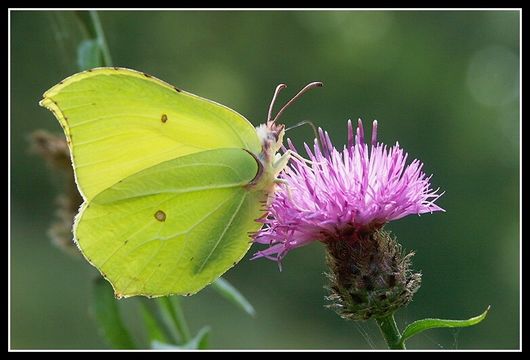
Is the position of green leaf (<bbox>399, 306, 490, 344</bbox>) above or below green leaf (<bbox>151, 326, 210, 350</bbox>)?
above

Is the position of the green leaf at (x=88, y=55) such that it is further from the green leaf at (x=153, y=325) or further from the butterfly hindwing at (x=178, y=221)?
the green leaf at (x=153, y=325)

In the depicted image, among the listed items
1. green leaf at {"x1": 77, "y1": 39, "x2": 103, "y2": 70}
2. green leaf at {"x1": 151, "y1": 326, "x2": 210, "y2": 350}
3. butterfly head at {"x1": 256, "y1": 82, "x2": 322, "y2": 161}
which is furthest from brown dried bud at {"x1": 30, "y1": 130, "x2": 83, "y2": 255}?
butterfly head at {"x1": 256, "y1": 82, "x2": 322, "y2": 161}

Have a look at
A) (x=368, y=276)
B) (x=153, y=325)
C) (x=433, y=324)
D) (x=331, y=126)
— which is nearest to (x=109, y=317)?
(x=153, y=325)

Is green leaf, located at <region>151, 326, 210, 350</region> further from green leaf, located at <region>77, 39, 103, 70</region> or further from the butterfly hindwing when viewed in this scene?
green leaf, located at <region>77, 39, 103, 70</region>

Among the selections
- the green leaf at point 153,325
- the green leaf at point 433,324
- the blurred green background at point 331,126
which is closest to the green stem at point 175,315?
the green leaf at point 153,325

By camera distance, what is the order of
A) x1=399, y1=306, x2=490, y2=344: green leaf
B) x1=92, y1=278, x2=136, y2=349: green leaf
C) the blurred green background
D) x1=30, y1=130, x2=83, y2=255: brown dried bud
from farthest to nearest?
the blurred green background, x1=30, y1=130, x2=83, y2=255: brown dried bud, x1=92, y1=278, x2=136, y2=349: green leaf, x1=399, y1=306, x2=490, y2=344: green leaf

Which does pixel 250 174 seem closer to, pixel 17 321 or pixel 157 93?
pixel 157 93
